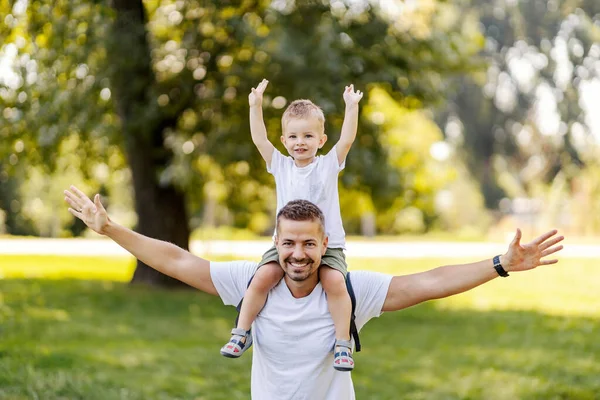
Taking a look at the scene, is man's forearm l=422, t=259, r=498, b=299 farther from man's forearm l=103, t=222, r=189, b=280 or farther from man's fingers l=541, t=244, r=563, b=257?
man's forearm l=103, t=222, r=189, b=280

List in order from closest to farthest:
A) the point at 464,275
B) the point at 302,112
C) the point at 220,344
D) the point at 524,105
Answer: the point at 464,275 < the point at 302,112 < the point at 220,344 < the point at 524,105

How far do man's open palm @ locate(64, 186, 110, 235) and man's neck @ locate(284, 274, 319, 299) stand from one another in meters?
0.77

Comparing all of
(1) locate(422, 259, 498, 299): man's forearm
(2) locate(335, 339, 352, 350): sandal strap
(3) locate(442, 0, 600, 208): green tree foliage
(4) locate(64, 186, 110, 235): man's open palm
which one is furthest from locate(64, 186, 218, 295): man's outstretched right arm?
(3) locate(442, 0, 600, 208): green tree foliage

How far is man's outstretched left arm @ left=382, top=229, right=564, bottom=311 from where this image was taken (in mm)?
3410

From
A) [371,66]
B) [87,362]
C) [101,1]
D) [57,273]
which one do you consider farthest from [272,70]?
[57,273]

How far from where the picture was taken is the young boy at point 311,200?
360 centimetres

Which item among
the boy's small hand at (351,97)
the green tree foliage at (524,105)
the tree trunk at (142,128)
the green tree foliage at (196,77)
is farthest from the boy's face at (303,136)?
the green tree foliage at (524,105)

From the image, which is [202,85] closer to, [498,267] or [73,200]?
[73,200]

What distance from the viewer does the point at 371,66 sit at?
13727 millimetres

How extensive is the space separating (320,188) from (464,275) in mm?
726

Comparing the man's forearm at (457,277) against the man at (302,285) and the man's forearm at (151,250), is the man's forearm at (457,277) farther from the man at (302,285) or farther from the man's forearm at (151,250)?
the man's forearm at (151,250)

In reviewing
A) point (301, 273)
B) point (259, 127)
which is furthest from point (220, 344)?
point (301, 273)

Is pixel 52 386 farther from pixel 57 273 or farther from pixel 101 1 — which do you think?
pixel 57 273

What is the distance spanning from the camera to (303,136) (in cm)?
383
